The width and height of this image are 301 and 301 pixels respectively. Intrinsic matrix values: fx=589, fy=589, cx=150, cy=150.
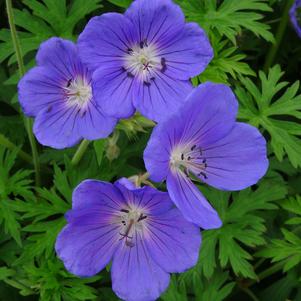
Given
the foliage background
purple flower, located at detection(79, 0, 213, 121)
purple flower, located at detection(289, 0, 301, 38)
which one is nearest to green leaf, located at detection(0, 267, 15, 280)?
the foliage background

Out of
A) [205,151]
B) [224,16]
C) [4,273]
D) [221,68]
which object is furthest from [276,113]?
[4,273]

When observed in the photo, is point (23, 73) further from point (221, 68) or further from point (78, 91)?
point (221, 68)

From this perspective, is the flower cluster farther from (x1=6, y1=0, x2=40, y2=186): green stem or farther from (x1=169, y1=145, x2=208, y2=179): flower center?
(x1=6, y1=0, x2=40, y2=186): green stem

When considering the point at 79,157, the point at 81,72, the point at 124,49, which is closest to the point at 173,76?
the point at 124,49

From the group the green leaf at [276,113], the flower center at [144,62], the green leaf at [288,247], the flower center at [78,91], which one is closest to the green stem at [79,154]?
the flower center at [78,91]

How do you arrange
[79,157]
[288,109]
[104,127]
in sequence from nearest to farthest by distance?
[104,127] < [79,157] < [288,109]

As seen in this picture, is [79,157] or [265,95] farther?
[265,95]

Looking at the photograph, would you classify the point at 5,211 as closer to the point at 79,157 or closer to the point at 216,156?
the point at 79,157
